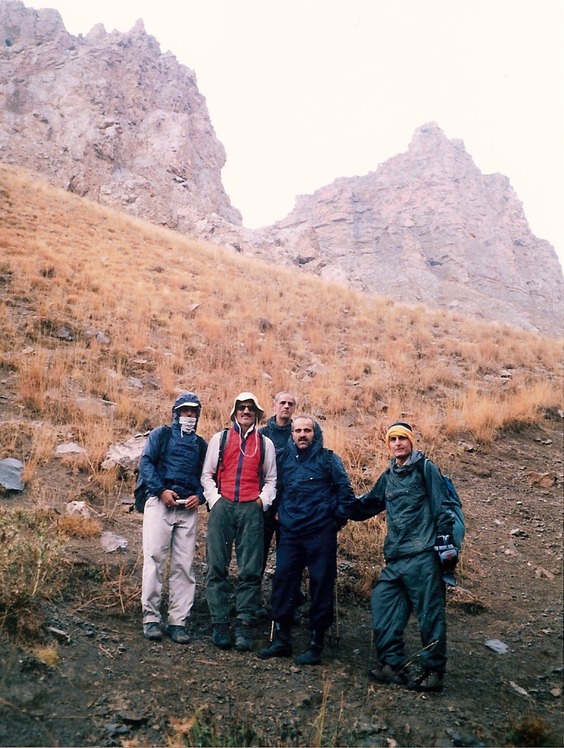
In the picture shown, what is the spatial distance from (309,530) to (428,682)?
128 cm

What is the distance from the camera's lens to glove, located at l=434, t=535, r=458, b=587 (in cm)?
357

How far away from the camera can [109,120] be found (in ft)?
135

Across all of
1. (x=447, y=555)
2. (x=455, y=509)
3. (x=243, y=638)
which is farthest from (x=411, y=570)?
(x=243, y=638)

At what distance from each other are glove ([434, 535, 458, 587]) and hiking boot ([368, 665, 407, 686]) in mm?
710

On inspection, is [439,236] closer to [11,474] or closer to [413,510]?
[11,474]

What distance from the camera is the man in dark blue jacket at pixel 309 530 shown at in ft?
12.4

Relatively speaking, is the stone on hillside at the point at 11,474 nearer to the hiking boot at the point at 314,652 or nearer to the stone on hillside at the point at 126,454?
the stone on hillside at the point at 126,454

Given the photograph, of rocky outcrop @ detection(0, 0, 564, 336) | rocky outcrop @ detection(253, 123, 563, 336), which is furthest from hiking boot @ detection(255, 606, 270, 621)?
rocky outcrop @ detection(253, 123, 563, 336)

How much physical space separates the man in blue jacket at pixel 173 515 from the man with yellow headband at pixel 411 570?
1.36 meters

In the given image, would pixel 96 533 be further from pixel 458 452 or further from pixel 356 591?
pixel 458 452

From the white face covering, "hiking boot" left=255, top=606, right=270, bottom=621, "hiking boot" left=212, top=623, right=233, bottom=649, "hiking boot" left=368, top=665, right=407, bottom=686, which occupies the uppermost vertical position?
the white face covering

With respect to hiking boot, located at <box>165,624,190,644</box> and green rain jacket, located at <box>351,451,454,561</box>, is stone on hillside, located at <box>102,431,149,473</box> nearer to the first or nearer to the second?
hiking boot, located at <box>165,624,190,644</box>

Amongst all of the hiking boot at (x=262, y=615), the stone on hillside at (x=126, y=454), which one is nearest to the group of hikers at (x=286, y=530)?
the hiking boot at (x=262, y=615)

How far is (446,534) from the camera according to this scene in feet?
12.0
